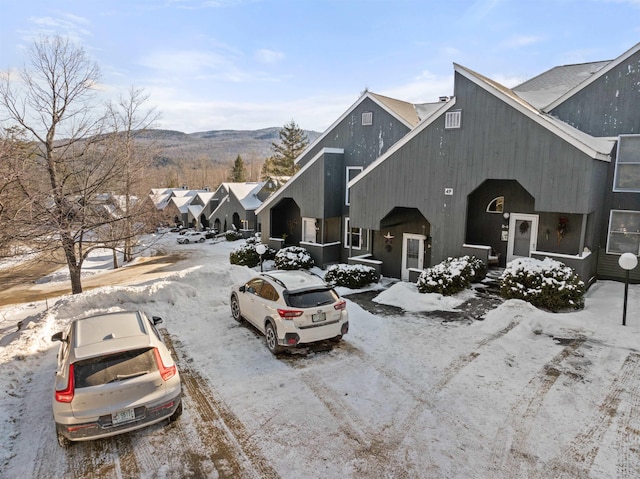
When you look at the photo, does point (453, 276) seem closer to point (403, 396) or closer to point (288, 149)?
point (403, 396)

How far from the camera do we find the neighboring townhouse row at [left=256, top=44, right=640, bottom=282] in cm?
1388

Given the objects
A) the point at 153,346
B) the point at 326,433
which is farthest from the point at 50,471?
the point at 326,433

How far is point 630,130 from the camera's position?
15023 millimetres

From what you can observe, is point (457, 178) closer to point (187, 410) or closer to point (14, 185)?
point (187, 410)

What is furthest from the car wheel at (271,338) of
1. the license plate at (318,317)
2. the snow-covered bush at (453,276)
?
the snow-covered bush at (453,276)

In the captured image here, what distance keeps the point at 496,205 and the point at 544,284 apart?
18.2 ft

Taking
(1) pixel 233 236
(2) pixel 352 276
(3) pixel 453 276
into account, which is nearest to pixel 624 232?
(3) pixel 453 276

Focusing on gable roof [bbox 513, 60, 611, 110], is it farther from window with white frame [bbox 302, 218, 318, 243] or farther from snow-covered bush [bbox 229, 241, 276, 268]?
snow-covered bush [bbox 229, 241, 276, 268]

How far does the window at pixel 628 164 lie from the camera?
15016mm

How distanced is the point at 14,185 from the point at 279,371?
9.85 metres

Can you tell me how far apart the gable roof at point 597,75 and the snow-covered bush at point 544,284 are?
24.7ft

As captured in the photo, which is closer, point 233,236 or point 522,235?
point 522,235

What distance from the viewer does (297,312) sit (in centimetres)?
879

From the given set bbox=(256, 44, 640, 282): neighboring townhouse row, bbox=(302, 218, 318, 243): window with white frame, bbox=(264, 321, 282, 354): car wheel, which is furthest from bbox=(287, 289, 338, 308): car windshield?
bbox=(302, 218, 318, 243): window with white frame
